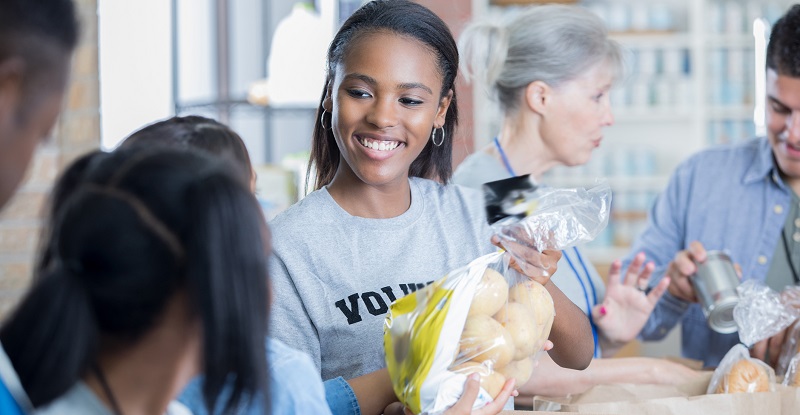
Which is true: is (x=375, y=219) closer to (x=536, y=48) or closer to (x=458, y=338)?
(x=458, y=338)

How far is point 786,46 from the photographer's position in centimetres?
169

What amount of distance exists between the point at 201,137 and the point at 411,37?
331 millimetres

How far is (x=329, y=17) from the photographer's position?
2424 mm

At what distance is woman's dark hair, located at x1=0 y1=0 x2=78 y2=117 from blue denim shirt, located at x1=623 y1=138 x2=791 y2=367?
1358 millimetres

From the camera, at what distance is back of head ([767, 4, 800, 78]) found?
1.67 metres

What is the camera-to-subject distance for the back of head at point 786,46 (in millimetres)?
1674

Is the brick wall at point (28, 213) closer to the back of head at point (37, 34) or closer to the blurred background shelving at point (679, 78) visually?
the back of head at point (37, 34)

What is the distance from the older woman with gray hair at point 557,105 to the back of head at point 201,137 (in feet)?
1.90

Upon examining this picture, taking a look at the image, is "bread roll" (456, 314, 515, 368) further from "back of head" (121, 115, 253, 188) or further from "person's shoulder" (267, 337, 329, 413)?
"back of head" (121, 115, 253, 188)

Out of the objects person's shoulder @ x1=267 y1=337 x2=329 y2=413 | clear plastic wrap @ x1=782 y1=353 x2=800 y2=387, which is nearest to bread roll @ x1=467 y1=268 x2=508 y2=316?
person's shoulder @ x1=267 y1=337 x2=329 y2=413

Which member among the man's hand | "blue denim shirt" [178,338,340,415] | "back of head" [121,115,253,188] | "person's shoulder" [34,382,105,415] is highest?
"back of head" [121,115,253,188]

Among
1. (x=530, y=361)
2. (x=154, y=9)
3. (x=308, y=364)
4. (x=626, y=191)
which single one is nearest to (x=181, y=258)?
(x=308, y=364)

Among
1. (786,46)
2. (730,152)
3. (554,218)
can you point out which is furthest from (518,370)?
(730,152)

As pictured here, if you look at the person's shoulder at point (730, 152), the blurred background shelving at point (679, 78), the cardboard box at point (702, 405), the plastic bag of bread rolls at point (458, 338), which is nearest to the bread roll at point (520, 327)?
the plastic bag of bread rolls at point (458, 338)
